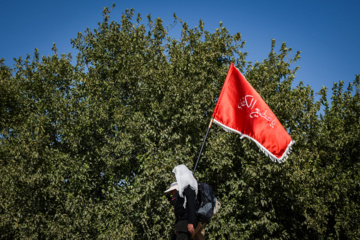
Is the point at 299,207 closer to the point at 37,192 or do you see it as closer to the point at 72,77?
the point at 37,192

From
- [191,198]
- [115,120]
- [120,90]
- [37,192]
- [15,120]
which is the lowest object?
[191,198]

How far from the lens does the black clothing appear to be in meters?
5.25

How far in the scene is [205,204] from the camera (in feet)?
18.4

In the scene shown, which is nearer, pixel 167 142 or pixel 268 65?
pixel 167 142

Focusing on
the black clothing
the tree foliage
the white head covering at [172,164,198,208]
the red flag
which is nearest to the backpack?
the black clothing

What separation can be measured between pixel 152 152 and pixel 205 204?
25.6 feet

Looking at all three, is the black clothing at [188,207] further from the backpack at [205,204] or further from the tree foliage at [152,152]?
the tree foliage at [152,152]

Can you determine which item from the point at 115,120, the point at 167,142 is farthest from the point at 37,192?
the point at 167,142

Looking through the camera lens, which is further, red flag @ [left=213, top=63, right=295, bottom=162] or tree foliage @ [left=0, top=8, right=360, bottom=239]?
tree foliage @ [left=0, top=8, right=360, bottom=239]

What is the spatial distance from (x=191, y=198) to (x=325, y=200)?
13.3 metres

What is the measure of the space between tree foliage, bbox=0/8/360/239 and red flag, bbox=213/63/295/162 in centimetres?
572

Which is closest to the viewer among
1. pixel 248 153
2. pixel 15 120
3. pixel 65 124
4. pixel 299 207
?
pixel 248 153

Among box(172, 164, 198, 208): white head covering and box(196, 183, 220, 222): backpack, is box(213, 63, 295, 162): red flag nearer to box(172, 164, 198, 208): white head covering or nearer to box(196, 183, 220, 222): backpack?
box(196, 183, 220, 222): backpack

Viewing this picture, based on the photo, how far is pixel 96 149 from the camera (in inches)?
604
